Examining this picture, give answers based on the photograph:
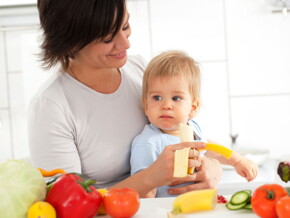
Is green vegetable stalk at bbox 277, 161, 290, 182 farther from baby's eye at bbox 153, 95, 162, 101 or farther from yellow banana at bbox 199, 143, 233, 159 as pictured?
baby's eye at bbox 153, 95, 162, 101

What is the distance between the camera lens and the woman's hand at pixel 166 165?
54.1 inches

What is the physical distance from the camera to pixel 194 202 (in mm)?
1067

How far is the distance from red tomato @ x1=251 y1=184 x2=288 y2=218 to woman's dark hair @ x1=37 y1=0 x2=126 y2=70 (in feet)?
2.26

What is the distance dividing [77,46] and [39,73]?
1593 millimetres

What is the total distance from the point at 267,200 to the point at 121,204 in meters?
0.29

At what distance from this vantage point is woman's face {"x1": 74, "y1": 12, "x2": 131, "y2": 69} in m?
1.53

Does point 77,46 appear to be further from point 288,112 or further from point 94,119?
point 288,112

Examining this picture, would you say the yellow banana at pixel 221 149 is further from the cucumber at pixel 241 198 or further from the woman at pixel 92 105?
the cucumber at pixel 241 198

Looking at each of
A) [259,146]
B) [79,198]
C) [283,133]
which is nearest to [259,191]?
[79,198]

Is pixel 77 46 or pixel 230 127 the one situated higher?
pixel 77 46

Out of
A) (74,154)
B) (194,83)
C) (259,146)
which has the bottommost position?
(259,146)

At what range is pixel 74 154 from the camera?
1.63m

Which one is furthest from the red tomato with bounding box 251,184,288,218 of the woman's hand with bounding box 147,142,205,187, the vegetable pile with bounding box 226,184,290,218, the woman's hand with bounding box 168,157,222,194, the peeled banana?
the woman's hand with bounding box 168,157,222,194

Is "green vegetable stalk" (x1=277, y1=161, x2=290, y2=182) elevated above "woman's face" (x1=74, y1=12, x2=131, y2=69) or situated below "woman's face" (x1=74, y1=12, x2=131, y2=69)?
below
